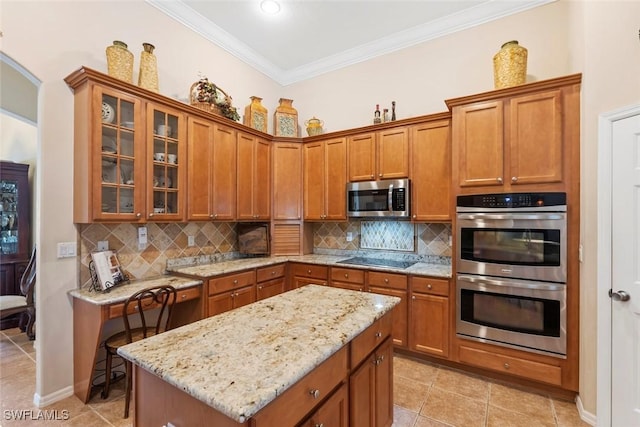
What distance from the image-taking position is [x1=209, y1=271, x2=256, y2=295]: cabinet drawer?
111 inches

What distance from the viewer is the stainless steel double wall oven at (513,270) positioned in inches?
88.6

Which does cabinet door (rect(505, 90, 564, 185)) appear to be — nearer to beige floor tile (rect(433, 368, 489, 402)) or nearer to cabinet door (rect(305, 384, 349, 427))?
beige floor tile (rect(433, 368, 489, 402))

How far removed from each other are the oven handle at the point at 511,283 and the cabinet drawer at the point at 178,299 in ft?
8.23

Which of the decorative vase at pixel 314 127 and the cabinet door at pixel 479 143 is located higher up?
the decorative vase at pixel 314 127

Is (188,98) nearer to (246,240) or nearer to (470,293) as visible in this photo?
(246,240)

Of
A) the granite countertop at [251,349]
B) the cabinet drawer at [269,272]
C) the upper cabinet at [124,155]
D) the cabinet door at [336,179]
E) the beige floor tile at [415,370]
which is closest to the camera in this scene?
the granite countertop at [251,349]

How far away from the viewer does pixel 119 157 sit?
2.40 metres

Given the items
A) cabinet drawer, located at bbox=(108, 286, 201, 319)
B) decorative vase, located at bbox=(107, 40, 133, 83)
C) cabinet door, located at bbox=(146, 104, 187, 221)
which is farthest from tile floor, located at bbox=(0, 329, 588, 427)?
decorative vase, located at bbox=(107, 40, 133, 83)

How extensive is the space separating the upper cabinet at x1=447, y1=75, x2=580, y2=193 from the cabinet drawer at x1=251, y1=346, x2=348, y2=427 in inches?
82.7

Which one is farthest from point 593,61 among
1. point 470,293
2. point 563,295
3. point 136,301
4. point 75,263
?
point 75,263

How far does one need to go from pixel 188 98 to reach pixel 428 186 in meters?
2.89

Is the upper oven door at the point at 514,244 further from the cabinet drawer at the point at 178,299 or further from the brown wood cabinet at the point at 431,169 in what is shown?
the cabinet drawer at the point at 178,299

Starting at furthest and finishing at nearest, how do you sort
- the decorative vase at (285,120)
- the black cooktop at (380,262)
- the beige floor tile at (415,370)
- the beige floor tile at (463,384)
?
the decorative vase at (285,120) → the black cooktop at (380,262) → the beige floor tile at (415,370) → the beige floor tile at (463,384)

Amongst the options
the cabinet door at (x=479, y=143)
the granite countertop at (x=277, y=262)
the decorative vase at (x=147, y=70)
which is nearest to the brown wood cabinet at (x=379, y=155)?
the cabinet door at (x=479, y=143)
